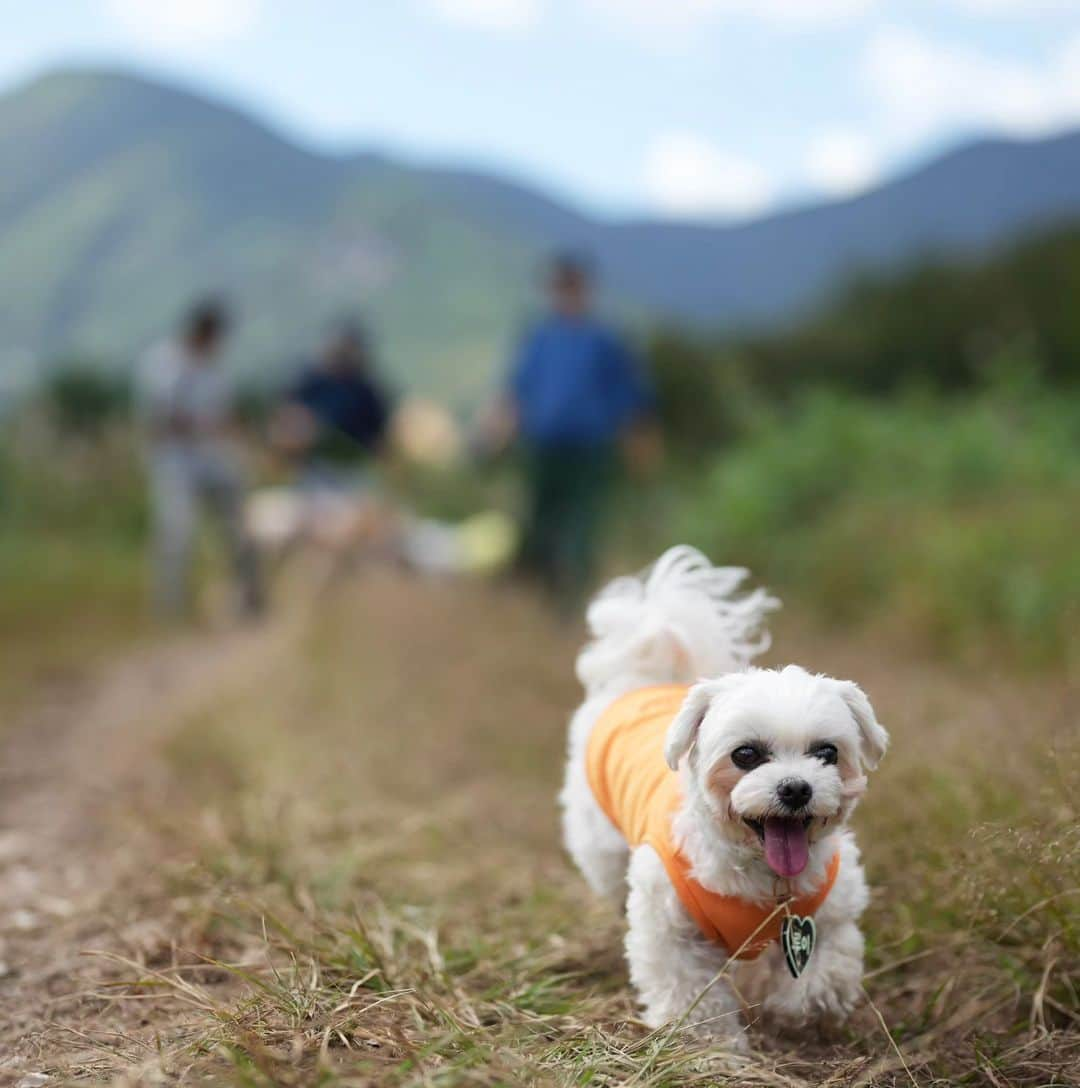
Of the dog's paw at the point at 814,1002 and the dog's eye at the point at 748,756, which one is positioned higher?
the dog's eye at the point at 748,756

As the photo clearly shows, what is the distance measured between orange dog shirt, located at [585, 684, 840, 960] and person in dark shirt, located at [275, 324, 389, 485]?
25.2 feet

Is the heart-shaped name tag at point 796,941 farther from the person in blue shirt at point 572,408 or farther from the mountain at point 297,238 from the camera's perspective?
the mountain at point 297,238

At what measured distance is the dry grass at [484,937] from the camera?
278 cm

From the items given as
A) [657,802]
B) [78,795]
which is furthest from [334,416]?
[657,802]

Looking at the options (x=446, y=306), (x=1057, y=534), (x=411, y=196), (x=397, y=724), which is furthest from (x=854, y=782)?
(x=411, y=196)

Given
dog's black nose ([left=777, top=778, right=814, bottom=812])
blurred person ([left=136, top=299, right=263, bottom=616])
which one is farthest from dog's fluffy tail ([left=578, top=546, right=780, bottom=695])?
blurred person ([left=136, top=299, right=263, bottom=616])

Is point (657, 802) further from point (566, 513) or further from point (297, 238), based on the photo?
point (297, 238)

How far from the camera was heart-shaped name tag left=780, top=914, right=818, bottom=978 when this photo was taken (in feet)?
9.91

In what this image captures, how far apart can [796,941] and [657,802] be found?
0.43m

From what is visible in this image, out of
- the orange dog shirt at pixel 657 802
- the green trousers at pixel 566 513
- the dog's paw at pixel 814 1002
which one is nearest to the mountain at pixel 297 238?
the green trousers at pixel 566 513

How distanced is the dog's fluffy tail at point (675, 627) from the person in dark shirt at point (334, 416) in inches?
294

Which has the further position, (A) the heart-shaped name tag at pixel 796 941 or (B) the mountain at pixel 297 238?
(B) the mountain at pixel 297 238

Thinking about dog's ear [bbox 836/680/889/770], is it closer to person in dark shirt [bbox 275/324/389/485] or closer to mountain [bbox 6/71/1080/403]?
person in dark shirt [bbox 275/324/389/485]

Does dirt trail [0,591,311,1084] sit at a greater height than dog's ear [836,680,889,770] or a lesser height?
lesser
